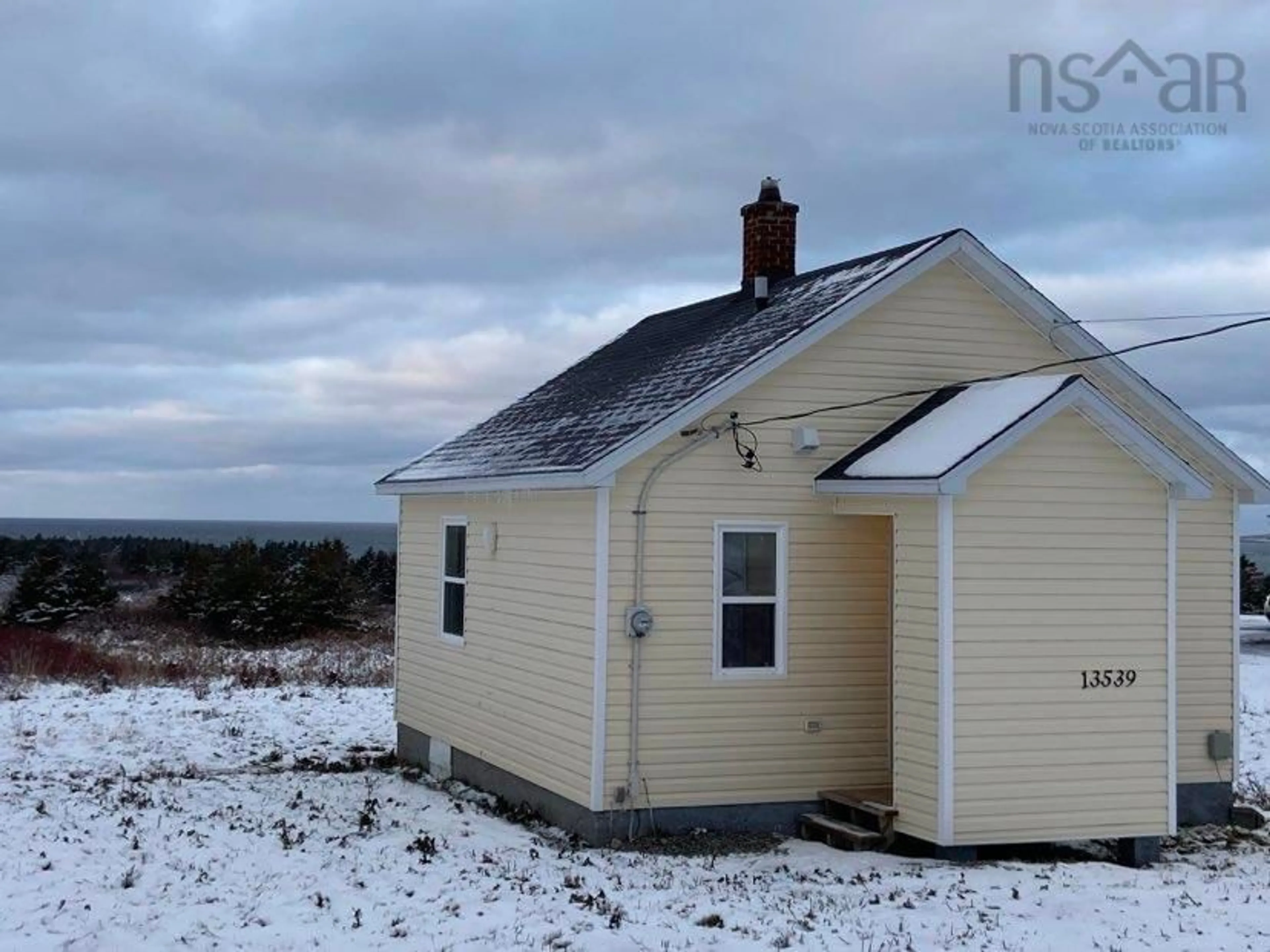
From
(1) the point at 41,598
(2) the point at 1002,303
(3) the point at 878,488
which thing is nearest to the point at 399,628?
(3) the point at 878,488

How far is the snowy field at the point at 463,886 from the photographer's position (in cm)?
855

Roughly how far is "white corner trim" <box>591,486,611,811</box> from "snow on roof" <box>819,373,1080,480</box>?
2139 millimetres

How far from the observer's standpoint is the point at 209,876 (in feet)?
32.4

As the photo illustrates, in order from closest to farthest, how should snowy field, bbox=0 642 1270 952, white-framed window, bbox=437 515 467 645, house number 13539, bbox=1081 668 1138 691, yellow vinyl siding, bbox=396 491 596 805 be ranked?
1. snowy field, bbox=0 642 1270 952
2. house number 13539, bbox=1081 668 1138 691
3. yellow vinyl siding, bbox=396 491 596 805
4. white-framed window, bbox=437 515 467 645

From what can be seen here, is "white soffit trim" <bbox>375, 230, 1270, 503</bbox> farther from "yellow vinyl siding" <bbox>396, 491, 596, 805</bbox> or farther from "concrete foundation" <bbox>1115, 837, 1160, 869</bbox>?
"concrete foundation" <bbox>1115, 837, 1160, 869</bbox>

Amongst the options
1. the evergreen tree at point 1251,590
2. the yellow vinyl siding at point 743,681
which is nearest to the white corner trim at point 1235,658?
the yellow vinyl siding at point 743,681

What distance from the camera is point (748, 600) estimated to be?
475 inches

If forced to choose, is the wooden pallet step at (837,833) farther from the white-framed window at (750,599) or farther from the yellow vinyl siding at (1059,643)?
the white-framed window at (750,599)

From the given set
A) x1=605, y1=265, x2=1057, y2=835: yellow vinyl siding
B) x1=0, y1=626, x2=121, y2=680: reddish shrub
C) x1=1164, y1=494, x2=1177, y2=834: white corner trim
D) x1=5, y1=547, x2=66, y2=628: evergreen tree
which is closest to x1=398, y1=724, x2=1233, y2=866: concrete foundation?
x1=605, y1=265, x2=1057, y2=835: yellow vinyl siding

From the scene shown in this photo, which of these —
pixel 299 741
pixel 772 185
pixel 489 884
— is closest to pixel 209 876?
pixel 489 884

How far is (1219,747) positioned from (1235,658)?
0.92 meters

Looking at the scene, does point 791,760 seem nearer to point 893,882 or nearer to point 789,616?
point 789,616

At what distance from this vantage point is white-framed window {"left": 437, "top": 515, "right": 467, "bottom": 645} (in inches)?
579

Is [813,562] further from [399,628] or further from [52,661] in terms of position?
[52,661]
